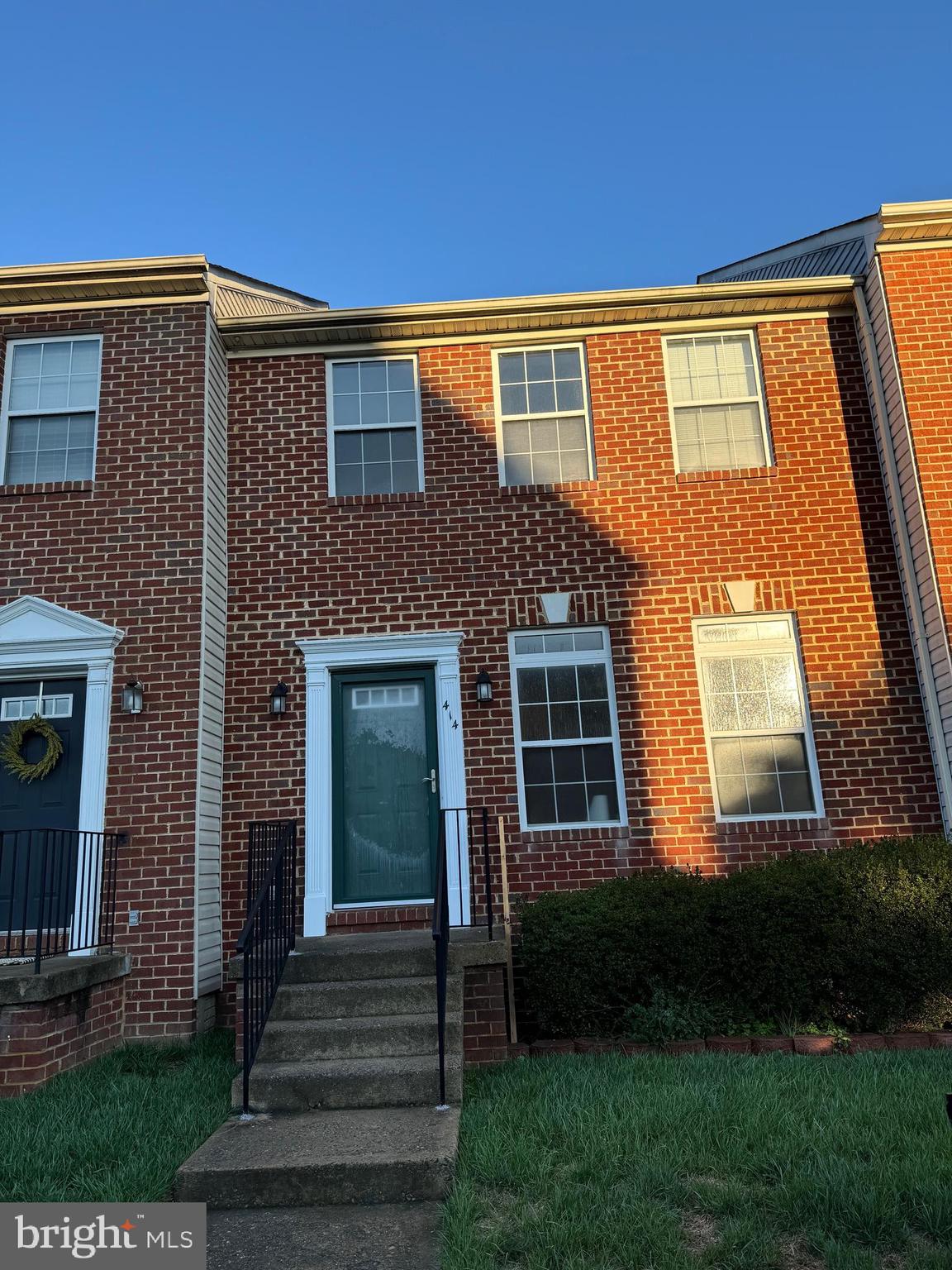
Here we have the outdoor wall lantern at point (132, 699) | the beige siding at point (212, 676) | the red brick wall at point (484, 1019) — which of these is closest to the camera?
the red brick wall at point (484, 1019)

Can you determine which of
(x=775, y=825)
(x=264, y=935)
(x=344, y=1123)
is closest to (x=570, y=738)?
(x=775, y=825)

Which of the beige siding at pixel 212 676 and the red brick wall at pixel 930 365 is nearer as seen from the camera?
the beige siding at pixel 212 676

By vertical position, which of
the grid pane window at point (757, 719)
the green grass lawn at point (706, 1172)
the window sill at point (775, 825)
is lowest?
the green grass lawn at point (706, 1172)

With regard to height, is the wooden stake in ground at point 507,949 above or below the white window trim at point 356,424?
below

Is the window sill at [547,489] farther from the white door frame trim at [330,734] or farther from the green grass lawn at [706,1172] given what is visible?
the green grass lawn at [706,1172]

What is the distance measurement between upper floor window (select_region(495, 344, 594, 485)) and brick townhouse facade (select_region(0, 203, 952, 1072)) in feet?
0.09

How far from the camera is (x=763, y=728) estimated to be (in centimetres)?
794

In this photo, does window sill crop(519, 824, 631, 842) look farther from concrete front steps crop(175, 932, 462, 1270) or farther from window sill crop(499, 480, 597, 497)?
window sill crop(499, 480, 597, 497)

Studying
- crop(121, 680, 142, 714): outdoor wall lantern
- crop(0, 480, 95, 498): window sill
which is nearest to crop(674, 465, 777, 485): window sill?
crop(121, 680, 142, 714): outdoor wall lantern

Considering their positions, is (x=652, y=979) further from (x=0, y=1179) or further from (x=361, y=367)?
(x=361, y=367)

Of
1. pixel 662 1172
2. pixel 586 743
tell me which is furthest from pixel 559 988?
pixel 662 1172

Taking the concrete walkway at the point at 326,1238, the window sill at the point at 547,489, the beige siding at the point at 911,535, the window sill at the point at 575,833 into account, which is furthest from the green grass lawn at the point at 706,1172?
the window sill at the point at 547,489

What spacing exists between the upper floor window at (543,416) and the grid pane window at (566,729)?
147 cm

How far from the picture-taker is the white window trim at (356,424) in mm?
8516
